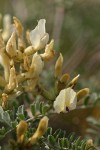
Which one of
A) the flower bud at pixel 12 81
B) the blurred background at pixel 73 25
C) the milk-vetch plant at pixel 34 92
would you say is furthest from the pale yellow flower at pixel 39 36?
the blurred background at pixel 73 25

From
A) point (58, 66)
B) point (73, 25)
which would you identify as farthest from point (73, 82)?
point (73, 25)

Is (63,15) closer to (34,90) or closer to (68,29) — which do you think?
(68,29)

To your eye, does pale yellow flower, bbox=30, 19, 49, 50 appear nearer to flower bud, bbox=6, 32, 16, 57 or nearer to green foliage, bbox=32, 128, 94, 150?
flower bud, bbox=6, 32, 16, 57

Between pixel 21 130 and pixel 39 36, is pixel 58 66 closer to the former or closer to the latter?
pixel 39 36

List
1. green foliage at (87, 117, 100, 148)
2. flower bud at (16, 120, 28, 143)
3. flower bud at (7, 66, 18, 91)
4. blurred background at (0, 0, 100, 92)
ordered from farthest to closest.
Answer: blurred background at (0, 0, 100, 92)
green foliage at (87, 117, 100, 148)
flower bud at (7, 66, 18, 91)
flower bud at (16, 120, 28, 143)

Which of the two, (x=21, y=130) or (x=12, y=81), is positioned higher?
(x=12, y=81)

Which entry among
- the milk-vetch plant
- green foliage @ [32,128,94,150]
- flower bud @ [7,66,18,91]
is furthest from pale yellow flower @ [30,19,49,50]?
green foliage @ [32,128,94,150]

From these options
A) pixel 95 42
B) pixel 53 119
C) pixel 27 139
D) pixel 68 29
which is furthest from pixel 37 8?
pixel 27 139
